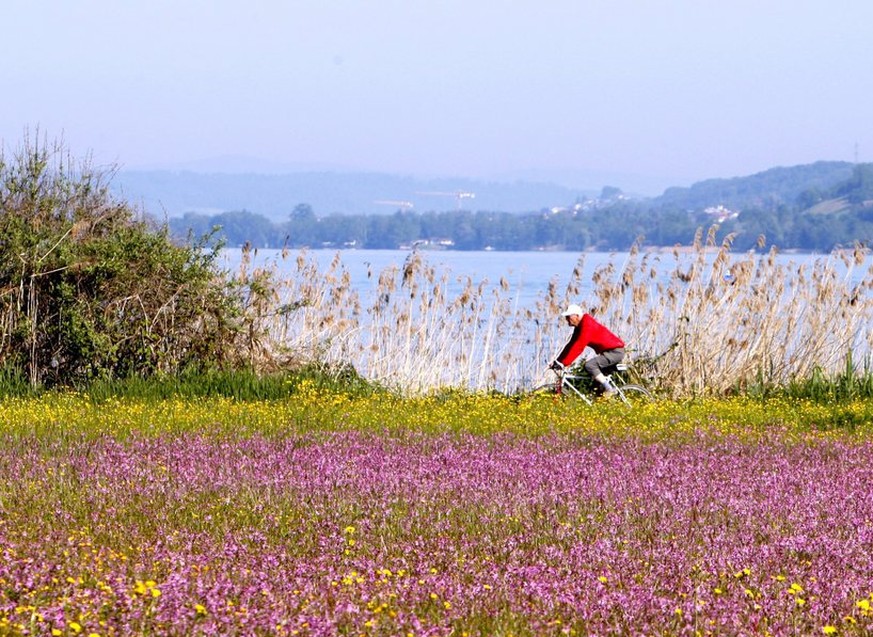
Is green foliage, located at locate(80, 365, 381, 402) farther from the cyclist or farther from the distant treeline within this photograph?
the distant treeline

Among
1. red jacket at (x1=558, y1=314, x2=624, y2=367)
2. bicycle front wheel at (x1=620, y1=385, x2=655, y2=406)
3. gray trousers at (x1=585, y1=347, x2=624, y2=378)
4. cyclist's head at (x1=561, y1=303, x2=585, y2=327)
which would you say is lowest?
bicycle front wheel at (x1=620, y1=385, x2=655, y2=406)

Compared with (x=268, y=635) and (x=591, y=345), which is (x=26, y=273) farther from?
(x=268, y=635)

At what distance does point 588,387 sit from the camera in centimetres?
1653

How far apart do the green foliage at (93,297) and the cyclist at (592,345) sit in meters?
4.11

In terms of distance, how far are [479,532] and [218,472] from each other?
2645 millimetres

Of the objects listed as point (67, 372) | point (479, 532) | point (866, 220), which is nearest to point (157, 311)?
point (67, 372)

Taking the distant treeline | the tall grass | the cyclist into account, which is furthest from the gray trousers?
the distant treeline

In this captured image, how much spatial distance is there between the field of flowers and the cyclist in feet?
7.74

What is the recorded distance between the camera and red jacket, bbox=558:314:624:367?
50.2 feet

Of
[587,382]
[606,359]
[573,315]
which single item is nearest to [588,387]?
[587,382]

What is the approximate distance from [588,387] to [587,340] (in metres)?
1.24

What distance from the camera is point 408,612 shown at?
17.6 feet

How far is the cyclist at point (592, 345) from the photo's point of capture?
15.3 meters

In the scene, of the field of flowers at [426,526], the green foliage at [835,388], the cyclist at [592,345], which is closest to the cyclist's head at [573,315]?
the cyclist at [592,345]
